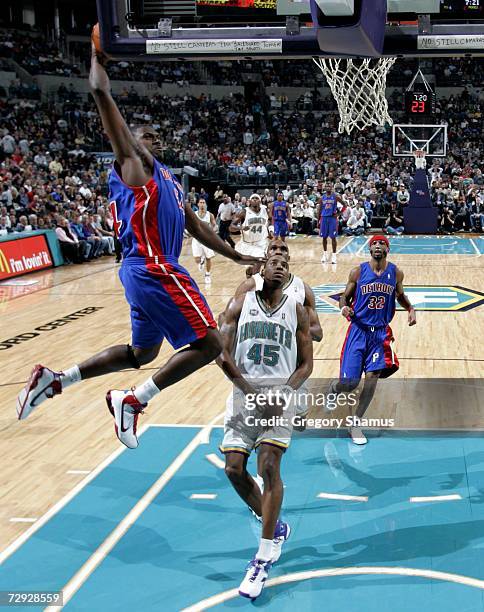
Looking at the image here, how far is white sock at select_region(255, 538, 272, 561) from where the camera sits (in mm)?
4031

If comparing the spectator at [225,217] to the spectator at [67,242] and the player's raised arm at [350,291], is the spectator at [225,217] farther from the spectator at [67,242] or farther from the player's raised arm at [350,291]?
the player's raised arm at [350,291]

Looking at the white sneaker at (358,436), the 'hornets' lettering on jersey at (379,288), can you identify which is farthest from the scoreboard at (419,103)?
the white sneaker at (358,436)

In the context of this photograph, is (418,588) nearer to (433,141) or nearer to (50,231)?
(50,231)

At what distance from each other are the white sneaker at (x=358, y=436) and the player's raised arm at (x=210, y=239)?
2403 millimetres

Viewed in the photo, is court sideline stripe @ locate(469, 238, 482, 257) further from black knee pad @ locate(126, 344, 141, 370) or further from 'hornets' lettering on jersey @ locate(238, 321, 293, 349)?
black knee pad @ locate(126, 344, 141, 370)

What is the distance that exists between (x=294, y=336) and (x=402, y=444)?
2102 millimetres

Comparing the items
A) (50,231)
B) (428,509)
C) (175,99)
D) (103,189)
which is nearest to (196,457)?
(428,509)

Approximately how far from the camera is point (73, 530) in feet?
15.5

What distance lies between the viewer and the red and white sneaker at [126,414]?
4098 millimetres

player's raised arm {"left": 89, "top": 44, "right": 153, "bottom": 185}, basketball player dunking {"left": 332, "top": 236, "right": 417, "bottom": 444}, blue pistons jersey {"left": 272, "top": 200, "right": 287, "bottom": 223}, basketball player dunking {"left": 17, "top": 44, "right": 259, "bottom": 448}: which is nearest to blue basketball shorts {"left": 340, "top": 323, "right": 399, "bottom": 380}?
basketball player dunking {"left": 332, "top": 236, "right": 417, "bottom": 444}

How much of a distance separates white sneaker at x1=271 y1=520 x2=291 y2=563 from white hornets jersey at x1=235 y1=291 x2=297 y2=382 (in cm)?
81

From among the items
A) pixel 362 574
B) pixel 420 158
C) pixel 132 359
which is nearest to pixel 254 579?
pixel 362 574

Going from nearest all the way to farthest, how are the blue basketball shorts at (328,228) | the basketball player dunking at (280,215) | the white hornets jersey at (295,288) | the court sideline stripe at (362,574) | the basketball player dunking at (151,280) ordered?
→ the basketball player dunking at (151,280) → the court sideline stripe at (362,574) → the white hornets jersey at (295,288) → the blue basketball shorts at (328,228) → the basketball player dunking at (280,215)

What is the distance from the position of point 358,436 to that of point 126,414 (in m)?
2.66
